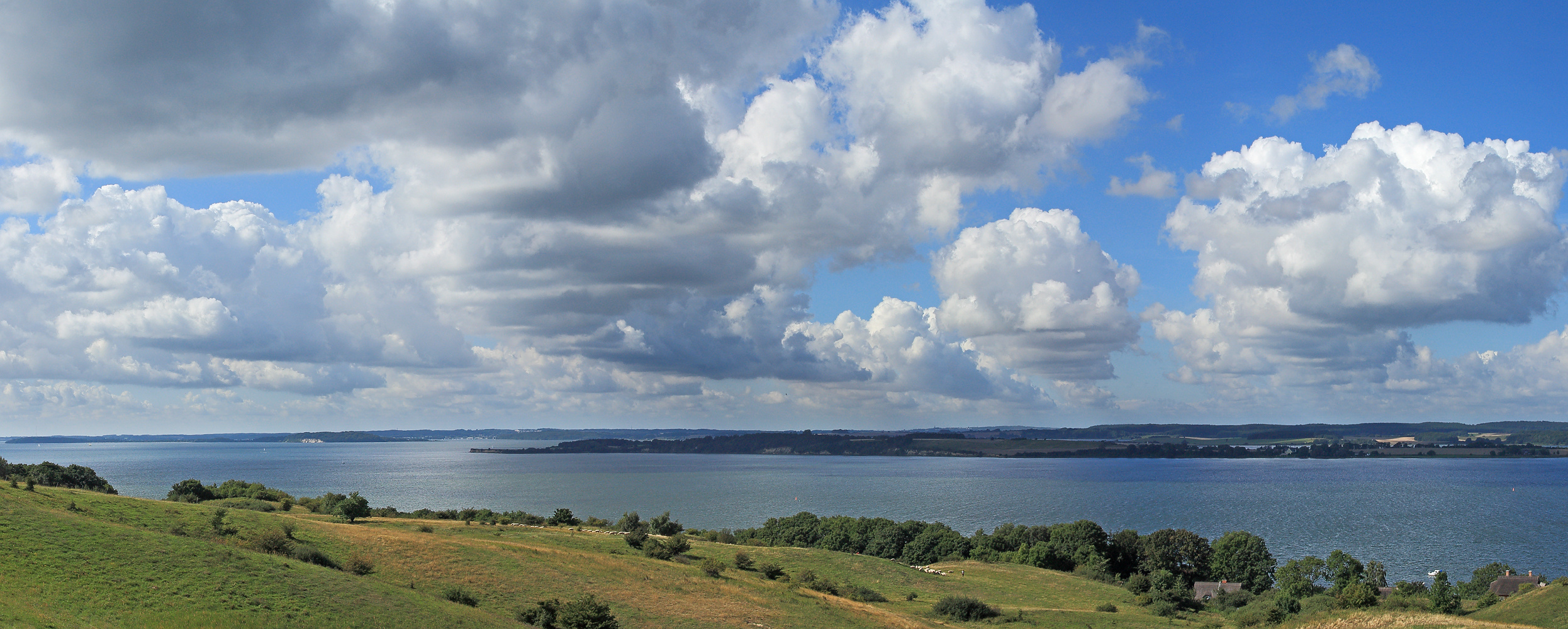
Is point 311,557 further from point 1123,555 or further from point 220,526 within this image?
point 1123,555

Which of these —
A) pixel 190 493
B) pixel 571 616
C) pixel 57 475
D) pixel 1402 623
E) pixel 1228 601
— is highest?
pixel 57 475

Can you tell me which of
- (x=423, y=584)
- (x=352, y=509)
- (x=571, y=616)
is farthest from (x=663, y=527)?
(x=571, y=616)

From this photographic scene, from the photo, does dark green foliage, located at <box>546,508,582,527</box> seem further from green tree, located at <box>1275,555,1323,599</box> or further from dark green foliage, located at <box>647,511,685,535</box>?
green tree, located at <box>1275,555,1323,599</box>

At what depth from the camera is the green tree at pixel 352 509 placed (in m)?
80.6

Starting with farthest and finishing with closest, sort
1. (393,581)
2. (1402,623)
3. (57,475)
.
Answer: (57,475) → (1402,623) → (393,581)

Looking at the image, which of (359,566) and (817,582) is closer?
(359,566)

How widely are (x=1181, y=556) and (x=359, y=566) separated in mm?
93054

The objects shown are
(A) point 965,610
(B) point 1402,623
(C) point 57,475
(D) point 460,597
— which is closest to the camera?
(D) point 460,597

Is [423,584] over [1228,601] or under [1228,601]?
over

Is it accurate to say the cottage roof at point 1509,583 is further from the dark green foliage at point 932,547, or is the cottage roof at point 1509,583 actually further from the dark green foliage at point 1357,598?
the dark green foliage at point 932,547

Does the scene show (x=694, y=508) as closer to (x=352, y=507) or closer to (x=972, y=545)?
(x=972, y=545)

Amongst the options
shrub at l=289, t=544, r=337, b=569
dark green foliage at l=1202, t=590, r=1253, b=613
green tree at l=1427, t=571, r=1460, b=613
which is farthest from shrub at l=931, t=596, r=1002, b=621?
shrub at l=289, t=544, r=337, b=569

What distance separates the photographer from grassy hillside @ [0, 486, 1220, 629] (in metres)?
37.9

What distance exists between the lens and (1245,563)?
104500 mm
